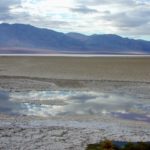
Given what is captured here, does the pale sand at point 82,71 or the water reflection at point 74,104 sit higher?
the pale sand at point 82,71

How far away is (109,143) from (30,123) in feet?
19.2

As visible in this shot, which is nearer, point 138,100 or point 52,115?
point 52,115

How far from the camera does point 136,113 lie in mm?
16781

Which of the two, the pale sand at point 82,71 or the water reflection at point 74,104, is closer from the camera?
the water reflection at point 74,104

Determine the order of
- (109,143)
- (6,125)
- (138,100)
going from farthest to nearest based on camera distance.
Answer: (138,100) < (6,125) < (109,143)

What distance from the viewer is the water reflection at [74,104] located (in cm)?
1670

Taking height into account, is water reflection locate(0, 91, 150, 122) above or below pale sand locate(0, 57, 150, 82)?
below

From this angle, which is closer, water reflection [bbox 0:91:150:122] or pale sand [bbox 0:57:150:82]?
water reflection [bbox 0:91:150:122]

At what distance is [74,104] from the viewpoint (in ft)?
62.7

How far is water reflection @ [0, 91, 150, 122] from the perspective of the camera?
16.7m

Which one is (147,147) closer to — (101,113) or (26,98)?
(101,113)

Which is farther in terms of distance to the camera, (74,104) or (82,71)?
(82,71)

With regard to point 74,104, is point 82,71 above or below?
above

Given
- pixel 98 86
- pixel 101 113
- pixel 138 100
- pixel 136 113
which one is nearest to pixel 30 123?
pixel 101 113
